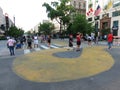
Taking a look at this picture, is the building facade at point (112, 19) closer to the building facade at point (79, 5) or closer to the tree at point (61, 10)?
the tree at point (61, 10)

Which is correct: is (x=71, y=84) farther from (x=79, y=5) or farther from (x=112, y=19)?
(x=79, y=5)

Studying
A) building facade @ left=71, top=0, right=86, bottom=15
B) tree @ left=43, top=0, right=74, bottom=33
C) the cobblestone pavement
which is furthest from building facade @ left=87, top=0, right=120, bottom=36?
the cobblestone pavement

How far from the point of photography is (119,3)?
46.6 m

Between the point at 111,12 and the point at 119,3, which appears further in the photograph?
the point at 111,12

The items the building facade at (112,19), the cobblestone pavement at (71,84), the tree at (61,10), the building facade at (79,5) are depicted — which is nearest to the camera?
the cobblestone pavement at (71,84)

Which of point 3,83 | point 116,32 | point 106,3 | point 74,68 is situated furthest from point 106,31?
point 3,83

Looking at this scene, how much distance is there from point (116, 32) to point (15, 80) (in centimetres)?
4439

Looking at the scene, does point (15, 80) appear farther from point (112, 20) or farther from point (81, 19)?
point (112, 20)

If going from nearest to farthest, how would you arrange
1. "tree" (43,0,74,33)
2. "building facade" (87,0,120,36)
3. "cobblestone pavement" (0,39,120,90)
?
1. "cobblestone pavement" (0,39,120,90)
2. "building facade" (87,0,120,36)
3. "tree" (43,0,74,33)

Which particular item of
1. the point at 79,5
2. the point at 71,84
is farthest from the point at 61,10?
the point at 71,84

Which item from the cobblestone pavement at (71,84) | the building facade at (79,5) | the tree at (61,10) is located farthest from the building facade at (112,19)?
the cobblestone pavement at (71,84)

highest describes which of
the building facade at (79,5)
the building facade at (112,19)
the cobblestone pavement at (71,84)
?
the building facade at (79,5)

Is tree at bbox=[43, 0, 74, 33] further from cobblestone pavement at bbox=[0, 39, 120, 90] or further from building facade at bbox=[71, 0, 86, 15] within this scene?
cobblestone pavement at bbox=[0, 39, 120, 90]

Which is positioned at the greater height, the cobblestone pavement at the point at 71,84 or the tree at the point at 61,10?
the tree at the point at 61,10
